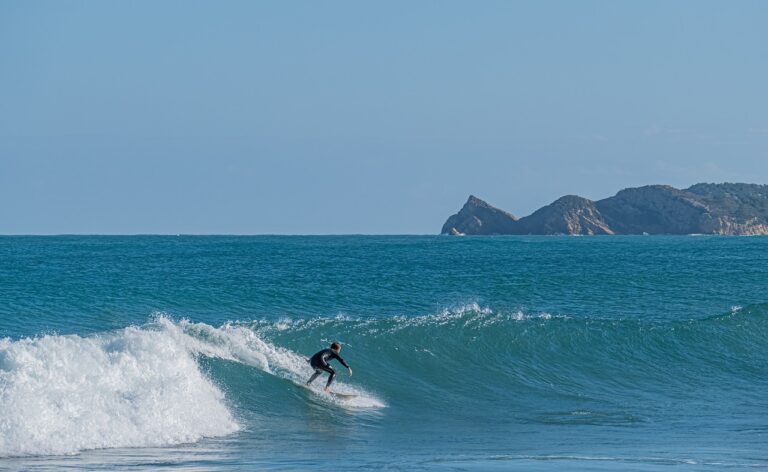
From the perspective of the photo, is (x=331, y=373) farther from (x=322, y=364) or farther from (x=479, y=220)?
(x=479, y=220)

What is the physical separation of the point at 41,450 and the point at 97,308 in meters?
17.3

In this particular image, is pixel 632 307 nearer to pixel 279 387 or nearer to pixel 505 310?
pixel 505 310

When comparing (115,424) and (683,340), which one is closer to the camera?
(115,424)

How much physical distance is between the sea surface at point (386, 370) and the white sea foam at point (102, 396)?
4 cm

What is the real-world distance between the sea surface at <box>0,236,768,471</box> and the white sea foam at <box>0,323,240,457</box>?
37 mm

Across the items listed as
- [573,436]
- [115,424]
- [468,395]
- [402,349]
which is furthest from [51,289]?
[573,436]

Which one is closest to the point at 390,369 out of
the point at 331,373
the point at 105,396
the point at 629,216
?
the point at 331,373

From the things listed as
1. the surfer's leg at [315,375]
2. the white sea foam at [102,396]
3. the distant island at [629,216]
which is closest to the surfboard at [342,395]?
the surfer's leg at [315,375]

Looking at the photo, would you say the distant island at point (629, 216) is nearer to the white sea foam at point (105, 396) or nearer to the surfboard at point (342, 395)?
the surfboard at point (342, 395)

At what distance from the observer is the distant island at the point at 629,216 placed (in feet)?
540

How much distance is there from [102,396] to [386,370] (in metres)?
9.45

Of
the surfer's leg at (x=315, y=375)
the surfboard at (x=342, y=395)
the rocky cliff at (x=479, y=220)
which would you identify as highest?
the rocky cliff at (x=479, y=220)

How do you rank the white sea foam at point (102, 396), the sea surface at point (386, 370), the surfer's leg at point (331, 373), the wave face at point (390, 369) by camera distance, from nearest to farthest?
the white sea foam at point (102, 396)
the sea surface at point (386, 370)
the wave face at point (390, 369)
the surfer's leg at point (331, 373)

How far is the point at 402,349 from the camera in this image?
28.4 m
